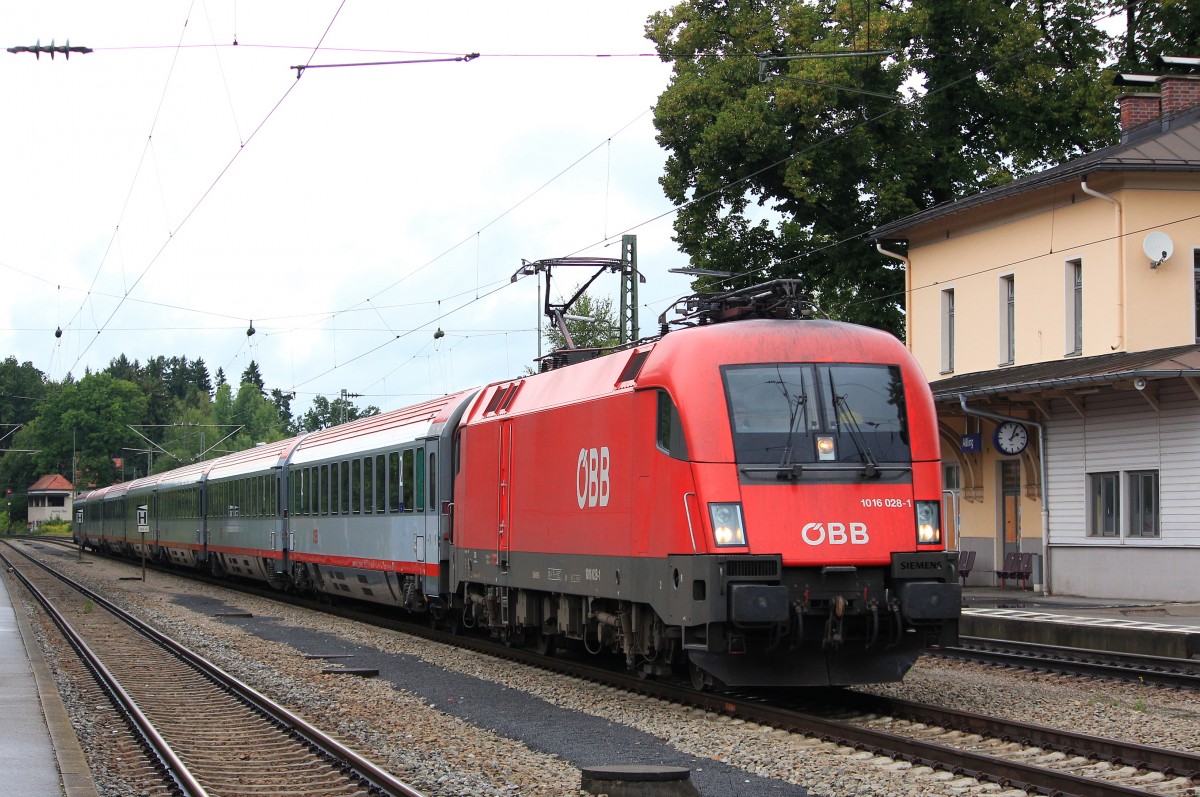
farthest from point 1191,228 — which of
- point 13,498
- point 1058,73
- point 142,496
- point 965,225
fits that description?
point 13,498

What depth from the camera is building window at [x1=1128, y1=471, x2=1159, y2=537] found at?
78.0 ft

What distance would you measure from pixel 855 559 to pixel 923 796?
3.14m

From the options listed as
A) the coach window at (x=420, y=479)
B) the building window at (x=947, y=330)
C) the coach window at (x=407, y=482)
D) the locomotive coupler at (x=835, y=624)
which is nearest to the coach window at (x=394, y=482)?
the coach window at (x=407, y=482)

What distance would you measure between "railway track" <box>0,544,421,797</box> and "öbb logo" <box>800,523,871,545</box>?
395cm

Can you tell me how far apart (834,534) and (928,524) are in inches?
38.0

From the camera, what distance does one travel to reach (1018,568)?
87.6 ft

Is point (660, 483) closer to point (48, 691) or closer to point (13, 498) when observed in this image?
point (48, 691)

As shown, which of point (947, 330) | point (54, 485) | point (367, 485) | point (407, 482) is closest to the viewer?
point (407, 482)

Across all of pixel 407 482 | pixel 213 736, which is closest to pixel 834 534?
pixel 213 736

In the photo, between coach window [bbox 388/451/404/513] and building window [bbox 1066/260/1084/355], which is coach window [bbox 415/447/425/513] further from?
building window [bbox 1066/260/1084/355]

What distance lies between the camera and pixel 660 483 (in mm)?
12250

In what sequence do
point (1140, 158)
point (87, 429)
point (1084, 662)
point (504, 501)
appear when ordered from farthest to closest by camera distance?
point (87, 429), point (1140, 158), point (504, 501), point (1084, 662)

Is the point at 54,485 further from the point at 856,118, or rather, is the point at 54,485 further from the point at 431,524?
the point at 431,524

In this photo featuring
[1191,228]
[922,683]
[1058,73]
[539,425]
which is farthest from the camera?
[1058,73]
